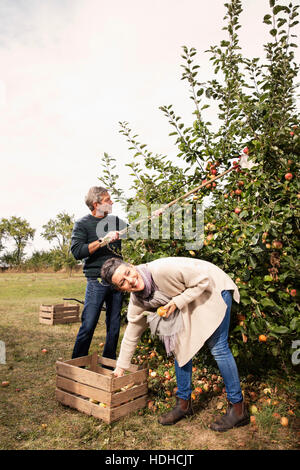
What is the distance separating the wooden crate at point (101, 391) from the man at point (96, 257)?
15.3 inches

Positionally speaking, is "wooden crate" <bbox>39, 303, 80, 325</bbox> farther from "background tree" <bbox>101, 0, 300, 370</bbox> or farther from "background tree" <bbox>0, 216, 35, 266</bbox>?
"background tree" <bbox>0, 216, 35, 266</bbox>

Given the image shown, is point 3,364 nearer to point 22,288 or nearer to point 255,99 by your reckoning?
point 255,99

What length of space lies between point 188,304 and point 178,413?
100 cm

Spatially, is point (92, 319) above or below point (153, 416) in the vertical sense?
above

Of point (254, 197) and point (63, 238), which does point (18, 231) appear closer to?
point (63, 238)

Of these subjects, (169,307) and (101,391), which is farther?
(101,391)

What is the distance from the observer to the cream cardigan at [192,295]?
252 centimetres

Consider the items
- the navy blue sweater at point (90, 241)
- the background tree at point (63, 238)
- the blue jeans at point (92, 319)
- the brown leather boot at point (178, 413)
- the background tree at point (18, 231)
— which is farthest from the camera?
the background tree at point (18, 231)

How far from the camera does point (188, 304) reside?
2.64 metres

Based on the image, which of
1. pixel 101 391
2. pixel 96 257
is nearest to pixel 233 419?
pixel 101 391

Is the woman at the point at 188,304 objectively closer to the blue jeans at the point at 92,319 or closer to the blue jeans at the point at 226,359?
the blue jeans at the point at 226,359

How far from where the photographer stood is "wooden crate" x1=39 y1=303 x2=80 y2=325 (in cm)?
745

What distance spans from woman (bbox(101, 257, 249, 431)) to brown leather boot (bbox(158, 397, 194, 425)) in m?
0.27

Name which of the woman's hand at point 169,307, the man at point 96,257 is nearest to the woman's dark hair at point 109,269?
the woman's hand at point 169,307
